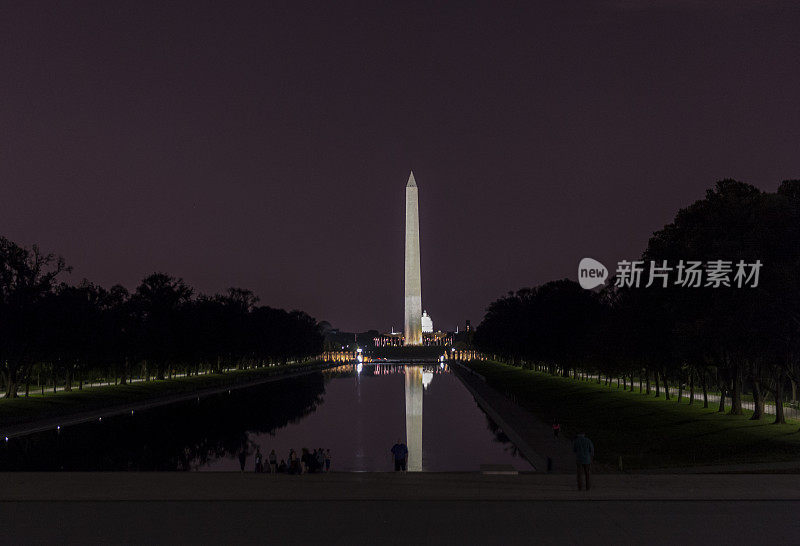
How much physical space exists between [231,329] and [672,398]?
232ft

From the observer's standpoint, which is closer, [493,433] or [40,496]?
[40,496]

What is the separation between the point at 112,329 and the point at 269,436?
3545cm

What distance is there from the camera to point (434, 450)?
4197cm

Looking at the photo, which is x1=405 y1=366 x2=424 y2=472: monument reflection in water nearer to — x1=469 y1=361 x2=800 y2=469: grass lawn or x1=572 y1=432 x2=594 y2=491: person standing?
x1=469 y1=361 x2=800 y2=469: grass lawn

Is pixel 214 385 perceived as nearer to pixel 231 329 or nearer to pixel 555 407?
pixel 231 329

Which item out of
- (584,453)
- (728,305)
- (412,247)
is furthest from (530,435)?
(412,247)

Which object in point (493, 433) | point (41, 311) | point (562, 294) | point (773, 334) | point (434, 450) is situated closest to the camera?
point (773, 334)

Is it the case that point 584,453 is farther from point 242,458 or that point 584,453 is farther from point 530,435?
point 242,458

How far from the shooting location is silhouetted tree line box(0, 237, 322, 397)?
65000 mm

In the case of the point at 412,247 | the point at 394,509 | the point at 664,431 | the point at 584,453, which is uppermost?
the point at 412,247

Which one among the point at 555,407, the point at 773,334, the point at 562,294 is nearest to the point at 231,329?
the point at 562,294

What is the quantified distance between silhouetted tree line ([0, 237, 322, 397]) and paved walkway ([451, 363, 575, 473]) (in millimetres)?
33935

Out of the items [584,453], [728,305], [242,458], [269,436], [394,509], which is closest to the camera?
[394,509]

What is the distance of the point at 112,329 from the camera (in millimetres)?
77938
